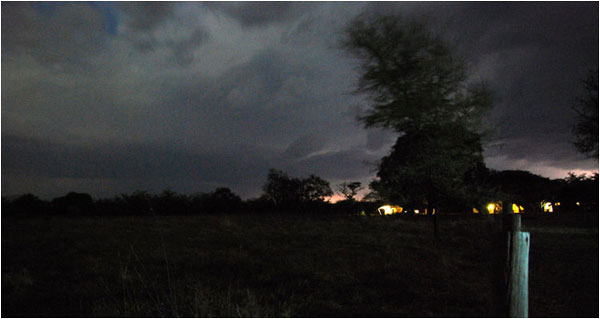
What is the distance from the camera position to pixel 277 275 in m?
8.02

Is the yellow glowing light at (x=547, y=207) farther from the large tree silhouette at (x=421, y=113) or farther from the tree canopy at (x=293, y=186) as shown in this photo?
the large tree silhouette at (x=421, y=113)

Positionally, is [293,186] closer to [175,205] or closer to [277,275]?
[175,205]

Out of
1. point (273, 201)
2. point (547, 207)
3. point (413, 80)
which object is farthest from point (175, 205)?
point (547, 207)

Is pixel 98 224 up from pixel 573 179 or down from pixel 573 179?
down

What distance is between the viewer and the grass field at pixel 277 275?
19.5ft

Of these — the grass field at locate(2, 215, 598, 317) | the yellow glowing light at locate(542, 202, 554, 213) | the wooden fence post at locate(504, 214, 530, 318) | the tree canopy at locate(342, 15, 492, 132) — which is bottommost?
the grass field at locate(2, 215, 598, 317)

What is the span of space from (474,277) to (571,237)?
894cm

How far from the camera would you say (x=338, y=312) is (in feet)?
19.3

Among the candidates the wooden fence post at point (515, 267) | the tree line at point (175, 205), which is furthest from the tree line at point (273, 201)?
the wooden fence post at point (515, 267)

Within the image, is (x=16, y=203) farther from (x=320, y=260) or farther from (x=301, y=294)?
(x=301, y=294)

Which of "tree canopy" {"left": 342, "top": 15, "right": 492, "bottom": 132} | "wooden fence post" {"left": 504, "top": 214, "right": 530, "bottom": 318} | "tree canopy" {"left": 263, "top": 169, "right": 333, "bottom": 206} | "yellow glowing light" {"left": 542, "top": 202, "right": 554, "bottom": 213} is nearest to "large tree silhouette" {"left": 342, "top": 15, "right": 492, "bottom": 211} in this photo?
"tree canopy" {"left": 342, "top": 15, "right": 492, "bottom": 132}

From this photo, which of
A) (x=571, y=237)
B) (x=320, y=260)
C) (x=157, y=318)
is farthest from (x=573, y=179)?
(x=157, y=318)

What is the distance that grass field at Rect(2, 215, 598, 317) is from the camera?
19.5 ft

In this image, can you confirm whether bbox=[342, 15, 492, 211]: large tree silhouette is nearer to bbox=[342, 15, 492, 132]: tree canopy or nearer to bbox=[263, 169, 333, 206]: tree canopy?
bbox=[342, 15, 492, 132]: tree canopy
